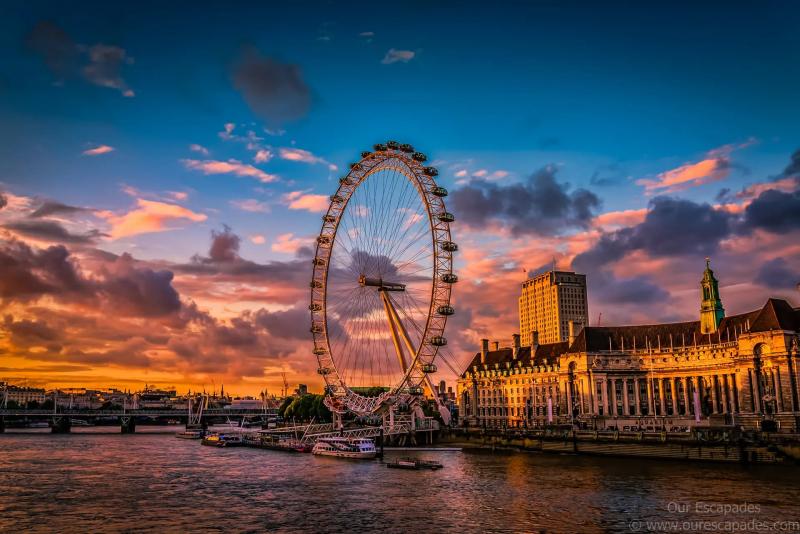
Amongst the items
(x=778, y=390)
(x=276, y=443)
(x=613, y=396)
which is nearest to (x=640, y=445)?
(x=778, y=390)

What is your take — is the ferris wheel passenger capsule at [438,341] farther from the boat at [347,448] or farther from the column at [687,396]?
the column at [687,396]

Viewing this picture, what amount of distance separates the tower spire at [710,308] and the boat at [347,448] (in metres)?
68.9

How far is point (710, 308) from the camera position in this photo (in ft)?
424

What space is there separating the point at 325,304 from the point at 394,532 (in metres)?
70.9

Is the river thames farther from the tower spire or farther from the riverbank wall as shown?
the tower spire

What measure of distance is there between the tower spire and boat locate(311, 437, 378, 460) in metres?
68.9

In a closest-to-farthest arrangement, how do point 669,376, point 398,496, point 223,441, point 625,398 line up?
point 398,496, point 669,376, point 625,398, point 223,441

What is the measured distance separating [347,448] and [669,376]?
215 ft

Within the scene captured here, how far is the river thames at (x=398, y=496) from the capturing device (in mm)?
46312

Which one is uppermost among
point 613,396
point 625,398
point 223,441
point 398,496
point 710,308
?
point 710,308

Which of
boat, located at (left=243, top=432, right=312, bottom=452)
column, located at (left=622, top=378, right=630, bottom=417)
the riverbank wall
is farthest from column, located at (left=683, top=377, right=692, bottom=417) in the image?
boat, located at (left=243, top=432, right=312, bottom=452)

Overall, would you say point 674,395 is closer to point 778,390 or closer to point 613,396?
point 613,396

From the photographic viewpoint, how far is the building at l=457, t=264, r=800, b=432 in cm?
10588

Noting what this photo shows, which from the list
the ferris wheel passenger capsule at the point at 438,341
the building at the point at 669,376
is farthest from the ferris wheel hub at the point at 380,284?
the building at the point at 669,376
